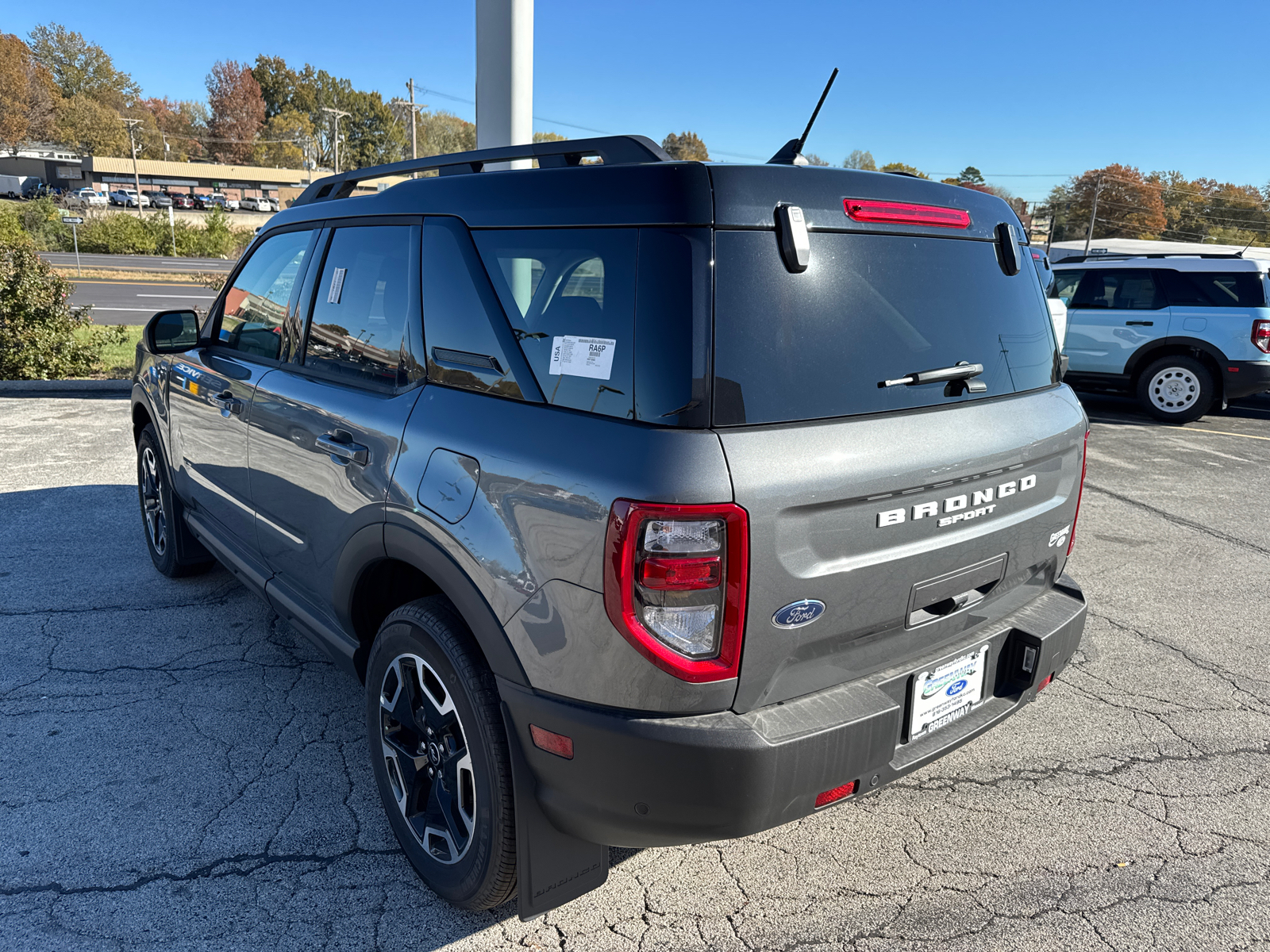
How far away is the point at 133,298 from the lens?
82.5 feet

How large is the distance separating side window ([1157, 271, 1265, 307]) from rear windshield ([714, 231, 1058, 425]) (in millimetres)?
9881

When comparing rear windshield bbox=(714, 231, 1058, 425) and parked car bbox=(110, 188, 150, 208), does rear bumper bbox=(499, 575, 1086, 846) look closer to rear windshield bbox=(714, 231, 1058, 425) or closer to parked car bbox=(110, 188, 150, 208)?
rear windshield bbox=(714, 231, 1058, 425)

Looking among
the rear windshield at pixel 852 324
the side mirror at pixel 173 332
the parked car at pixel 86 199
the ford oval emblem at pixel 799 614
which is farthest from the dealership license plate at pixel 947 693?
the parked car at pixel 86 199

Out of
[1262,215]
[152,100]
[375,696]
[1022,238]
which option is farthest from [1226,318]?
[152,100]

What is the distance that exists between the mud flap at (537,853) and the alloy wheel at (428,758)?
180 millimetres

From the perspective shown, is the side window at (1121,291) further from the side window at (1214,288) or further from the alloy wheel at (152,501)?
the alloy wheel at (152,501)

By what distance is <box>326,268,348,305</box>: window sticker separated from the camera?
2.92m

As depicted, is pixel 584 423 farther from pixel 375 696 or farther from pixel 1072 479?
pixel 1072 479

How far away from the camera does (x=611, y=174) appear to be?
2.01 meters

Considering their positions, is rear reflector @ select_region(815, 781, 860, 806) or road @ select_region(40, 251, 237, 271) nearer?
rear reflector @ select_region(815, 781, 860, 806)

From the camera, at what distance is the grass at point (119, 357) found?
36.4 ft

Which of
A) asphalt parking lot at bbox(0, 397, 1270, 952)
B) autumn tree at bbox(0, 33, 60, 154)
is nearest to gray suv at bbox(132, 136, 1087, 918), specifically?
asphalt parking lot at bbox(0, 397, 1270, 952)

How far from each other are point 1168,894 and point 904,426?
1666 mm

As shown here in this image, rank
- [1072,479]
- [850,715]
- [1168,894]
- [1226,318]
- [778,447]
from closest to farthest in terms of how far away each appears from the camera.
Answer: [778,447] → [850,715] → [1168,894] → [1072,479] → [1226,318]
